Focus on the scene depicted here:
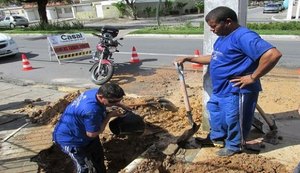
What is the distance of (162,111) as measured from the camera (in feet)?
19.3

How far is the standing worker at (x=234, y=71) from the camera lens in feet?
11.1

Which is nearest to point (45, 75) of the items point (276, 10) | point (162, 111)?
point (162, 111)

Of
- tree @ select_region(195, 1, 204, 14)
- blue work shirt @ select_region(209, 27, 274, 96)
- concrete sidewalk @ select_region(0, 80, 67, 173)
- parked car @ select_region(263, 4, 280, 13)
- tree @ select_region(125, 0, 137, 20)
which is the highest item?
blue work shirt @ select_region(209, 27, 274, 96)

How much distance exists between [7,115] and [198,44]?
10.2 metres

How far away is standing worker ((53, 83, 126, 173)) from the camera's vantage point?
12.3 ft

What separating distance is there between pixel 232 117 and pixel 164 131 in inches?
63.2

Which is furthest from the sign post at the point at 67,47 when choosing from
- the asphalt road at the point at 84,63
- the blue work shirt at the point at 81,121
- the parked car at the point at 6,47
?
the blue work shirt at the point at 81,121

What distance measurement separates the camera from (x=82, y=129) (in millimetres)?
4016

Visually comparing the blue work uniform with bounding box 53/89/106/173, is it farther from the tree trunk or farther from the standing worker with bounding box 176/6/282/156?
the tree trunk

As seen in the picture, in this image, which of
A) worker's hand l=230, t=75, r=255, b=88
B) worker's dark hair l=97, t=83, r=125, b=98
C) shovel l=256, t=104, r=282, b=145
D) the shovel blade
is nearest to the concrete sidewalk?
worker's dark hair l=97, t=83, r=125, b=98

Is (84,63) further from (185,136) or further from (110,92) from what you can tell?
(110,92)

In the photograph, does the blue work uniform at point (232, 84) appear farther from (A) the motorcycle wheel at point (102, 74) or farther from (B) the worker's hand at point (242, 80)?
(A) the motorcycle wheel at point (102, 74)

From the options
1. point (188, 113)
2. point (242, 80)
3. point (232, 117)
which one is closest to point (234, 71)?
point (242, 80)

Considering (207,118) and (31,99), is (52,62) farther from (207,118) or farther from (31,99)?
(207,118)
